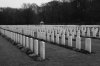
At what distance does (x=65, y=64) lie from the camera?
566 cm

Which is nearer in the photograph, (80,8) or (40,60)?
(40,60)

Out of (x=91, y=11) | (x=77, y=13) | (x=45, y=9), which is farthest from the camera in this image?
(x=45, y=9)

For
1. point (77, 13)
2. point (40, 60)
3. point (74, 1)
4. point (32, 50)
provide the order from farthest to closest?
point (74, 1)
point (77, 13)
point (32, 50)
point (40, 60)

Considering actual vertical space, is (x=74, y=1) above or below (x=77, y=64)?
above

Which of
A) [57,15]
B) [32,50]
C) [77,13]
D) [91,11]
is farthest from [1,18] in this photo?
[32,50]

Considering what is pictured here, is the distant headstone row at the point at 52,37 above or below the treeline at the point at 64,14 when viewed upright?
below

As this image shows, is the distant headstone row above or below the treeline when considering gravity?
below

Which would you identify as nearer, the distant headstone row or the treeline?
the distant headstone row

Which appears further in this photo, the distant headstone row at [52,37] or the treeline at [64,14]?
the treeline at [64,14]

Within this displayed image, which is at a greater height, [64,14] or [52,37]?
[64,14]

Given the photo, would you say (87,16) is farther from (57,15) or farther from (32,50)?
(32,50)

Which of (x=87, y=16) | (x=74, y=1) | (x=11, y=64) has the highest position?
(x=74, y=1)

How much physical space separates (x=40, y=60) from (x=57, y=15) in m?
47.3

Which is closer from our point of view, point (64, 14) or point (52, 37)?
point (52, 37)
